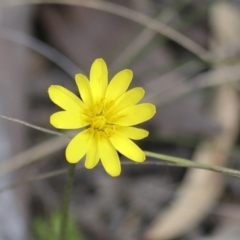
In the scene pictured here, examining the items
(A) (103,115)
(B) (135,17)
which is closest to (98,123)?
(A) (103,115)

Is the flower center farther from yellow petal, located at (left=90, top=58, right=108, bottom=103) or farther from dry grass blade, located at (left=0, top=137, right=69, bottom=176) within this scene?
dry grass blade, located at (left=0, top=137, right=69, bottom=176)


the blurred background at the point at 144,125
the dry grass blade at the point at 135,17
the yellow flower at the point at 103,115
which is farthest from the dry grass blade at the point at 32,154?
the yellow flower at the point at 103,115

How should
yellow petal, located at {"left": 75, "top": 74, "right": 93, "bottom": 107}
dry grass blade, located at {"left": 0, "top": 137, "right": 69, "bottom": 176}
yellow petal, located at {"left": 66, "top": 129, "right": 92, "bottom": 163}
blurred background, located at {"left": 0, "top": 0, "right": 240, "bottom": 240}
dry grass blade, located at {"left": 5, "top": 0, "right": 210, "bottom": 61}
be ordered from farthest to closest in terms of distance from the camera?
dry grass blade, located at {"left": 5, "top": 0, "right": 210, "bottom": 61}, blurred background, located at {"left": 0, "top": 0, "right": 240, "bottom": 240}, dry grass blade, located at {"left": 0, "top": 137, "right": 69, "bottom": 176}, yellow petal, located at {"left": 75, "top": 74, "right": 93, "bottom": 107}, yellow petal, located at {"left": 66, "top": 129, "right": 92, "bottom": 163}

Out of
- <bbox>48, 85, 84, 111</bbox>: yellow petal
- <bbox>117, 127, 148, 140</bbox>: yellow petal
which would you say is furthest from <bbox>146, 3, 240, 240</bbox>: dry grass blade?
<bbox>48, 85, 84, 111</bbox>: yellow petal

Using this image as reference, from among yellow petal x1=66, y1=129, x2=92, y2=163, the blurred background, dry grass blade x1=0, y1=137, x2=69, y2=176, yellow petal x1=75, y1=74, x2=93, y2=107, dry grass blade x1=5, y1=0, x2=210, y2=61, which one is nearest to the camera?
yellow petal x1=66, y1=129, x2=92, y2=163

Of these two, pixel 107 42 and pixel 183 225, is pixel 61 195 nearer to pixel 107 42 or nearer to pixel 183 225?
pixel 183 225

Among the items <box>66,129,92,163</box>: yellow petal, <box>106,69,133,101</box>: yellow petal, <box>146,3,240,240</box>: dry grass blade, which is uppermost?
<box>146,3,240,240</box>: dry grass blade

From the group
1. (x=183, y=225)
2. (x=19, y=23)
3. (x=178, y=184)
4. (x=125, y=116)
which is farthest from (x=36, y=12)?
(x=125, y=116)
